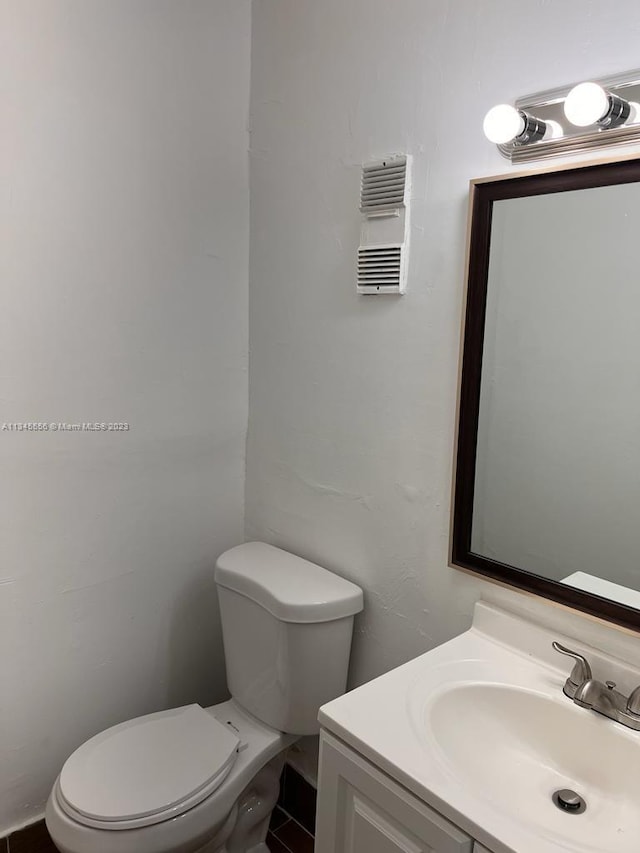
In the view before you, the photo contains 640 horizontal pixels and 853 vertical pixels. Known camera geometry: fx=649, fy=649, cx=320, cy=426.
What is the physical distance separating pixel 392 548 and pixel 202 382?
2.37 feet

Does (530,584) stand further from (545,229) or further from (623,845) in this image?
(545,229)

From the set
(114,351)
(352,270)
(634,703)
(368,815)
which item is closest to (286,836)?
(368,815)

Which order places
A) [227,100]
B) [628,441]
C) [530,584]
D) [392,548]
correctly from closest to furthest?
[628,441], [530,584], [392,548], [227,100]

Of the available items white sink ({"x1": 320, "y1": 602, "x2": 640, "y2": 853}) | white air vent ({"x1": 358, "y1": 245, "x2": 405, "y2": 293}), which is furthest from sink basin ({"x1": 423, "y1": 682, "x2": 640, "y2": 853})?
white air vent ({"x1": 358, "y1": 245, "x2": 405, "y2": 293})

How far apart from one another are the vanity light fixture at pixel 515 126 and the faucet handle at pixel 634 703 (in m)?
0.96

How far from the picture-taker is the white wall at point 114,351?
1.50 metres

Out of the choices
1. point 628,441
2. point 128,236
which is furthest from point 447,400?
point 128,236

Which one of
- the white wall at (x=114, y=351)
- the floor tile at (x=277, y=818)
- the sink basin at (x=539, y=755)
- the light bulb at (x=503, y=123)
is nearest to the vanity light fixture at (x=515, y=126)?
the light bulb at (x=503, y=123)

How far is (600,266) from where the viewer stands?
1157 mm

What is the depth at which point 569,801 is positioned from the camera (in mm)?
1067

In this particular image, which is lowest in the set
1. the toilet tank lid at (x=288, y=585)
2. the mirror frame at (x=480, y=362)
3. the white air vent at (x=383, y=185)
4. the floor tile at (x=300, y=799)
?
the floor tile at (x=300, y=799)

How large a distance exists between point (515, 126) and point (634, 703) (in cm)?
100

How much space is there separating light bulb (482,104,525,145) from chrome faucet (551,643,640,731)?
2.98ft

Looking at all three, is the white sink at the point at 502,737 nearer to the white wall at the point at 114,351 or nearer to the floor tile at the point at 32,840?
the white wall at the point at 114,351
